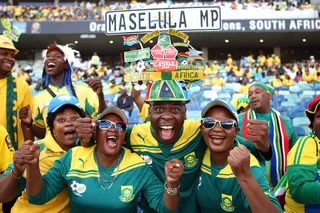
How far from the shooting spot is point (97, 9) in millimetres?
25828

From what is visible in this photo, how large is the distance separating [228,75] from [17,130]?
15.5m

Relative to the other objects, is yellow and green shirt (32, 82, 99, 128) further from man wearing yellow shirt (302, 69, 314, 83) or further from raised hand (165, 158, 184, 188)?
man wearing yellow shirt (302, 69, 314, 83)

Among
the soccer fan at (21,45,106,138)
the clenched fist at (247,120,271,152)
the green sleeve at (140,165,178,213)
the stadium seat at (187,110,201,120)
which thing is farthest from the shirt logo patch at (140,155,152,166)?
the stadium seat at (187,110,201,120)

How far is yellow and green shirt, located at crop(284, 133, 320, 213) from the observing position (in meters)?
2.48

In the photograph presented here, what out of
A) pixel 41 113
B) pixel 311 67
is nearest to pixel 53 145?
pixel 41 113

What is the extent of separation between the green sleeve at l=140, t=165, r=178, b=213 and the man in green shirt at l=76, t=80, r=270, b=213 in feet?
0.37

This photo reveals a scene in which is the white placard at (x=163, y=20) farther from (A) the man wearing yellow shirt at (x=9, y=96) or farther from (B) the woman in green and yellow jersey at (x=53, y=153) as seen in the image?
(A) the man wearing yellow shirt at (x=9, y=96)

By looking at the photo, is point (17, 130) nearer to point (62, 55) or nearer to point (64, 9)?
point (62, 55)

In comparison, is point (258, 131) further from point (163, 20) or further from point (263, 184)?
point (163, 20)

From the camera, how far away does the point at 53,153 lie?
2.80 m

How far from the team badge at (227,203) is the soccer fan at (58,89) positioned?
1821 mm

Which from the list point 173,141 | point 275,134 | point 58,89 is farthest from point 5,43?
point 275,134

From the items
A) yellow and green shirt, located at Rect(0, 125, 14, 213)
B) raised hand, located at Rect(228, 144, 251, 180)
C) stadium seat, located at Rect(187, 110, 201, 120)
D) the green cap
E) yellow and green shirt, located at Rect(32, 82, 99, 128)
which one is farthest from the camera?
stadium seat, located at Rect(187, 110, 201, 120)

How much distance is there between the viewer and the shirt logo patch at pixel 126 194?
246 centimetres
